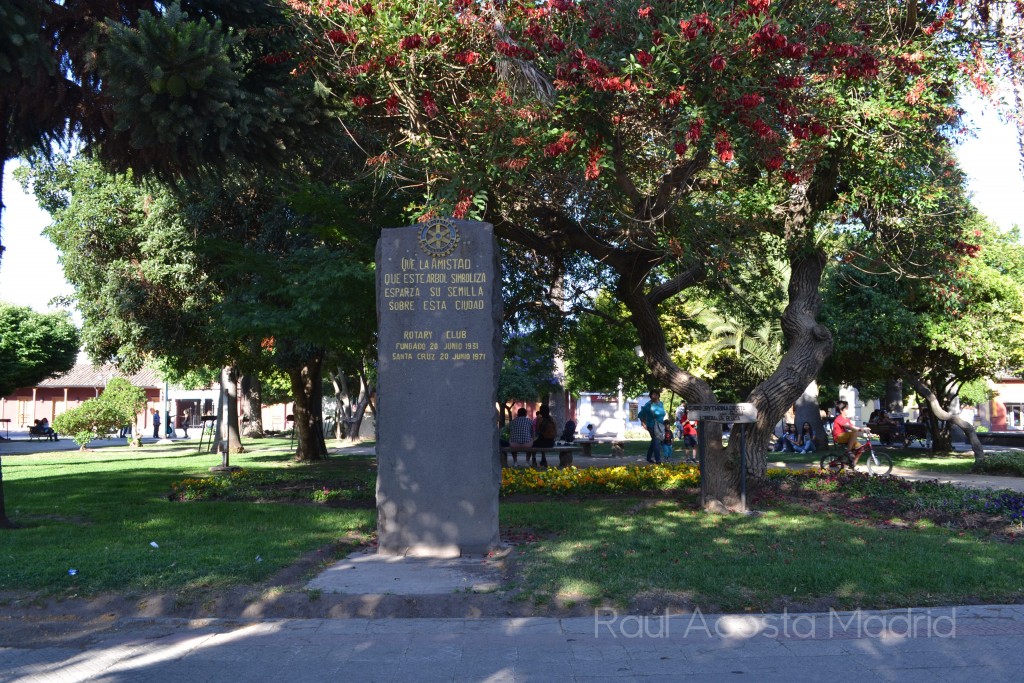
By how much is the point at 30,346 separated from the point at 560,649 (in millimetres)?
37131

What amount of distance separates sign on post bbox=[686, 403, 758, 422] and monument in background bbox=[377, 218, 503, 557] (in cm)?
344

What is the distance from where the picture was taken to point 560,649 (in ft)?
18.6

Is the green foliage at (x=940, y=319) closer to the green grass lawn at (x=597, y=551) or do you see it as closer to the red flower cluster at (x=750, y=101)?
the red flower cluster at (x=750, y=101)

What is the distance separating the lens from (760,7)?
30.5 feet

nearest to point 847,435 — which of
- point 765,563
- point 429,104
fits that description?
point 765,563

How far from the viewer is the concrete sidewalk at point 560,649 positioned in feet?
17.1

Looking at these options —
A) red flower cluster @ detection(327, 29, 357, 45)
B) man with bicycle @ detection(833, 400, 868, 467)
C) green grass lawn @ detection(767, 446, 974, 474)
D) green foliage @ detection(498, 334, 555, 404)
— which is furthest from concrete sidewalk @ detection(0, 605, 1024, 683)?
green grass lawn @ detection(767, 446, 974, 474)

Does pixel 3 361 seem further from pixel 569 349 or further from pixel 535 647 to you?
pixel 535 647

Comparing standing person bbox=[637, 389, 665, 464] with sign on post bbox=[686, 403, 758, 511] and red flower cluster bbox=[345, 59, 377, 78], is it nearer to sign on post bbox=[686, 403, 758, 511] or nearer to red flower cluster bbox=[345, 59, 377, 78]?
sign on post bbox=[686, 403, 758, 511]

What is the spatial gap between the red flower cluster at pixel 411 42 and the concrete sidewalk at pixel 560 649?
6.83 metres

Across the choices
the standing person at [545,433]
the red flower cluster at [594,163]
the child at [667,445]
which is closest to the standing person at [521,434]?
the standing person at [545,433]

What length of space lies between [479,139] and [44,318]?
33.6m

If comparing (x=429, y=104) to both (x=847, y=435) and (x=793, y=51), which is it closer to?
(x=793, y=51)

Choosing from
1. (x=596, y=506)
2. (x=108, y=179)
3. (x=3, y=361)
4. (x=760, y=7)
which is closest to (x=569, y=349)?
(x=596, y=506)
